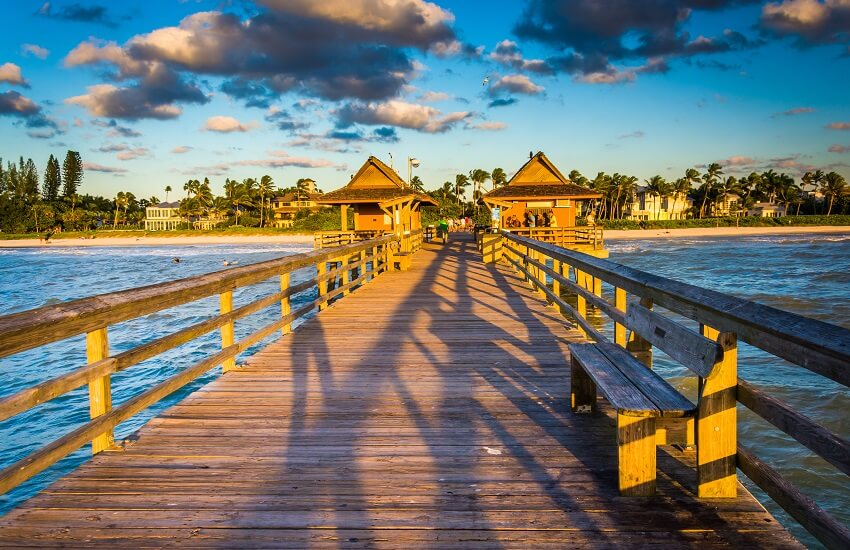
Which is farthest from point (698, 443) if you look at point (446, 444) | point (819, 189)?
point (819, 189)

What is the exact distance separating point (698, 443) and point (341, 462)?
1.78 m

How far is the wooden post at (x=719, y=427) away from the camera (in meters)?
2.41

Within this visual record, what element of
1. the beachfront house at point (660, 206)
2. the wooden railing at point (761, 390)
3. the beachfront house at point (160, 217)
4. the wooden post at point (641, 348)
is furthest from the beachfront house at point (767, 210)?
the wooden railing at point (761, 390)

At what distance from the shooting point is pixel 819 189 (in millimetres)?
94062

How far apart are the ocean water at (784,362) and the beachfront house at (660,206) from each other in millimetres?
50492

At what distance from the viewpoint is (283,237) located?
73.8 m

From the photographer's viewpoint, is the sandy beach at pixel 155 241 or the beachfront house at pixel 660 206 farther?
the beachfront house at pixel 660 206

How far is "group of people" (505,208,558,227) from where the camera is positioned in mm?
28641

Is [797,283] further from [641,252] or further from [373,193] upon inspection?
[641,252]

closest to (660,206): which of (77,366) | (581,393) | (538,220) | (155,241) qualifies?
(538,220)

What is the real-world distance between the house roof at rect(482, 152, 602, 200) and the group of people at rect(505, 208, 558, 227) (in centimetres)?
134

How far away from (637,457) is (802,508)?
27.4 inches

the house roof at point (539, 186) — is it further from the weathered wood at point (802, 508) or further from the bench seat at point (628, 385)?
the weathered wood at point (802, 508)

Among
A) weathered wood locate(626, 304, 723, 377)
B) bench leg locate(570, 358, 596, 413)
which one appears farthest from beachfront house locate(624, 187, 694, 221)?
weathered wood locate(626, 304, 723, 377)
